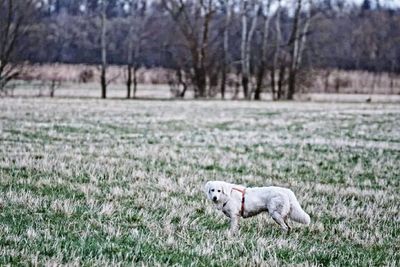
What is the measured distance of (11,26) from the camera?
39531mm

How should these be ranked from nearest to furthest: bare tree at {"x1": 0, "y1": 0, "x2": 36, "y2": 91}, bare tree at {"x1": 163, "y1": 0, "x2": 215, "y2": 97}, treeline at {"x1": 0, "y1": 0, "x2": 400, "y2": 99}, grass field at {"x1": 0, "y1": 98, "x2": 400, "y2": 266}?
grass field at {"x1": 0, "y1": 98, "x2": 400, "y2": 266} → bare tree at {"x1": 0, "y1": 0, "x2": 36, "y2": 91} → treeline at {"x1": 0, "y1": 0, "x2": 400, "y2": 99} → bare tree at {"x1": 163, "y1": 0, "x2": 215, "y2": 97}

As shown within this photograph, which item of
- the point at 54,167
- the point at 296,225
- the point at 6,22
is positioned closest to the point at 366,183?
the point at 296,225

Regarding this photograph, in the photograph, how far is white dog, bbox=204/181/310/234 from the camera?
677 cm

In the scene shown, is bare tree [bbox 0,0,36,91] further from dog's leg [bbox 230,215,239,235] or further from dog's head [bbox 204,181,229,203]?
dog's leg [bbox 230,215,239,235]

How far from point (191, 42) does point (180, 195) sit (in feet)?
126

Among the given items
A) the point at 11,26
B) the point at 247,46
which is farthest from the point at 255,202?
the point at 247,46

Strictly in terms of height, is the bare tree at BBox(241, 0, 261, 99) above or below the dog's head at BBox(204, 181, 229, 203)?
above

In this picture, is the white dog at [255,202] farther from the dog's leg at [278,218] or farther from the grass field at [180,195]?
the grass field at [180,195]

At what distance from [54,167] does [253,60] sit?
40.8m

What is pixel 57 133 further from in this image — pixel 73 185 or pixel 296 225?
pixel 296 225

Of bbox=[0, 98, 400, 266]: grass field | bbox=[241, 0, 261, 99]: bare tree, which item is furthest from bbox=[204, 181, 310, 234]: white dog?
bbox=[241, 0, 261, 99]: bare tree

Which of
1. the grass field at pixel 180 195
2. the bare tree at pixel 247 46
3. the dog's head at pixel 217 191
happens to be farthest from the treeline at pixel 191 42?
the dog's head at pixel 217 191

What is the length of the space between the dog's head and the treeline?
30.9 m

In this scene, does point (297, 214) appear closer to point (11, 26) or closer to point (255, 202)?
point (255, 202)
